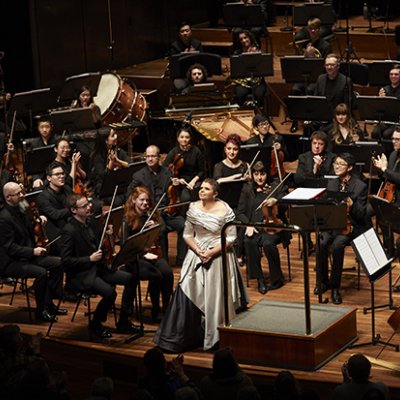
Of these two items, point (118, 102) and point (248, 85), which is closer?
point (118, 102)

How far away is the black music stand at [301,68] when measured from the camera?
40.5 ft

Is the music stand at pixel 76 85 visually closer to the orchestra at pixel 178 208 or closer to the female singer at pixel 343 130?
the orchestra at pixel 178 208

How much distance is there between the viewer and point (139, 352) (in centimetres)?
832

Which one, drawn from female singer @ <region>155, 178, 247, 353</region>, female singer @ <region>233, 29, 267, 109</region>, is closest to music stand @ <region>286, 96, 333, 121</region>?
female singer @ <region>233, 29, 267, 109</region>

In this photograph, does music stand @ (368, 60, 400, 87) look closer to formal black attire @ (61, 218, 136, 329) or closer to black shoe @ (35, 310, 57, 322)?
formal black attire @ (61, 218, 136, 329)

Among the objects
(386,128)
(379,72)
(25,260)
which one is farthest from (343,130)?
(25,260)

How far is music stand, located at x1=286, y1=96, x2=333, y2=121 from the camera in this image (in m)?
11.1

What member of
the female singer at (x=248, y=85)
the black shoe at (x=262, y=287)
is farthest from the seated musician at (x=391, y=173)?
the female singer at (x=248, y=85)

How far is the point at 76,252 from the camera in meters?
8.55

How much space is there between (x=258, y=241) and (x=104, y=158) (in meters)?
2.20

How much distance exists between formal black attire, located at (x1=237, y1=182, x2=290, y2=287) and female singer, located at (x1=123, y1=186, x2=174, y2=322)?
0.98m

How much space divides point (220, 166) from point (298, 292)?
152 centimetres

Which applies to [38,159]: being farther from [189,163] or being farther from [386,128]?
[386,128]

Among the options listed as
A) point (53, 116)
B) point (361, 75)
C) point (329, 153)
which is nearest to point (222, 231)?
point (329, 153)
